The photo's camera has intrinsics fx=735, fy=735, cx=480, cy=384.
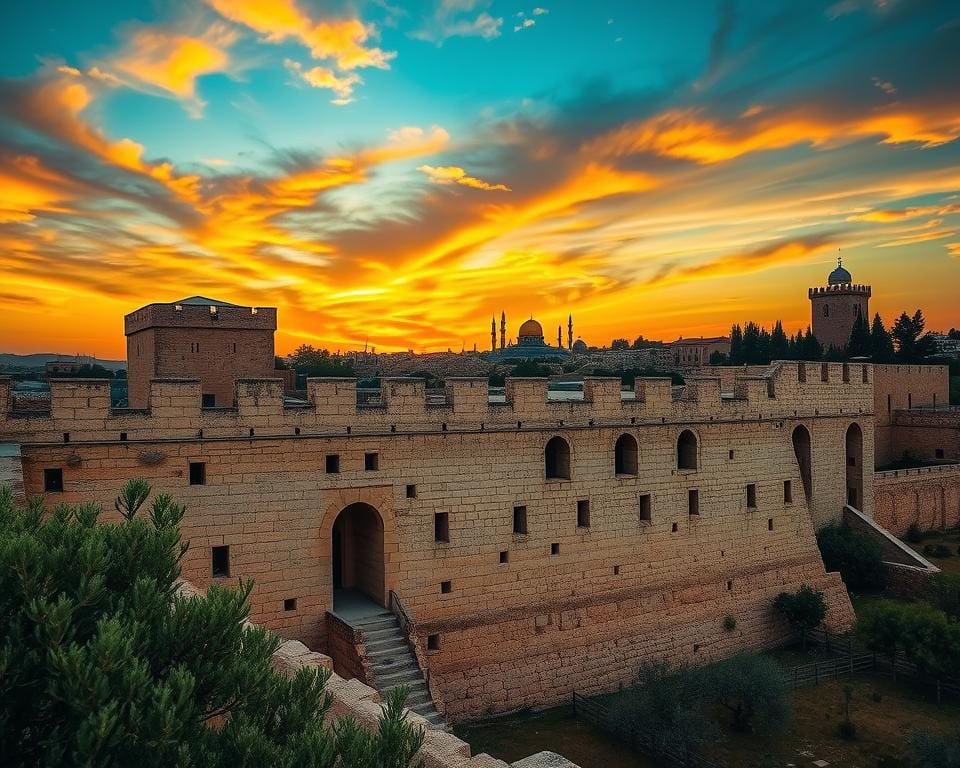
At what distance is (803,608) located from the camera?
23.7 metres

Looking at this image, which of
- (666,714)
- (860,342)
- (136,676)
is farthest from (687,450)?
(860,342)

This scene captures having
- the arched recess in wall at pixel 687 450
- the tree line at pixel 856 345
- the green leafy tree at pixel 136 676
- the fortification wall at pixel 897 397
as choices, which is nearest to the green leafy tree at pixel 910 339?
the tree line at pixel 856 345

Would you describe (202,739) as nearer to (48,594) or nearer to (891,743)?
(48,594)

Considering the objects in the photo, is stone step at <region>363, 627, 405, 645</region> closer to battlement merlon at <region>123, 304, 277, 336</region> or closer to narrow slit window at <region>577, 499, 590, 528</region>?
narrow slit window at <region>577, 499, 590, 528</region>

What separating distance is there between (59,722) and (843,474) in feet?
93.4

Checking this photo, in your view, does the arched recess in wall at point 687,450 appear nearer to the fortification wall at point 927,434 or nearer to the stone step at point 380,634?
the stone step at point 380,634

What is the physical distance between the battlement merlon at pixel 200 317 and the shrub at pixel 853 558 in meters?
21.8

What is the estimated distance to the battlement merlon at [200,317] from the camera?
2422 cm

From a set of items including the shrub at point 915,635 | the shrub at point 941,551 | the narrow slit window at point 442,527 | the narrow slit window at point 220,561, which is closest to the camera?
the narrow slit window at point 220,561

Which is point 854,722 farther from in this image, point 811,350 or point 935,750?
point 811,350

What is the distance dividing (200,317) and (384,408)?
10396 mm

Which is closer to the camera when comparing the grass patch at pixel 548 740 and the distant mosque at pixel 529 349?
the grass patch at pixel 548 740

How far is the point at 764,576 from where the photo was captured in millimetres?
24359

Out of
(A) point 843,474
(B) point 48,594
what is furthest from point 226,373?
(A) point 843,474
